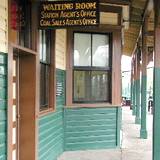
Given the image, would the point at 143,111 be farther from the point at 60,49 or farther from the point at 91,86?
the point at 60,49

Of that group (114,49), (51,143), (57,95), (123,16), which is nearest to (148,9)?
(123,16)

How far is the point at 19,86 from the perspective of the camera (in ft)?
22.2

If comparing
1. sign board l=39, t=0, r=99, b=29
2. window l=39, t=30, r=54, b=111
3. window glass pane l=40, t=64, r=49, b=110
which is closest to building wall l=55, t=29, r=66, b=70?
window l=39, t=30, r=54, b=111

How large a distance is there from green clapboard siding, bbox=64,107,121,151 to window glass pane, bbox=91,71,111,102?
0.33 metres

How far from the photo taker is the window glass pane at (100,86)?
10.5 metres

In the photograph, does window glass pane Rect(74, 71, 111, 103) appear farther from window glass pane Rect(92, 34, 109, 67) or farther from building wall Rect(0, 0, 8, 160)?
building wall Rect(0, 0, 8, 160)

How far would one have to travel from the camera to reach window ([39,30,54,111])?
7.88m

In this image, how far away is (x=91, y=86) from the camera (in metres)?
10.5

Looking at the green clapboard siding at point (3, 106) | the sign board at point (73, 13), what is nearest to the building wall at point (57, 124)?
the sign board at point (73, 13)

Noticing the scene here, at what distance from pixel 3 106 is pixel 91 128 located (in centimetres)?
540

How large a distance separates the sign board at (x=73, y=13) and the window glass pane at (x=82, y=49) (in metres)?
3.99

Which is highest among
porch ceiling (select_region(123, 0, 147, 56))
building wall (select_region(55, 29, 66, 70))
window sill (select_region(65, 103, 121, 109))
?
porch ceiling (select_region(123, 0, 147, 56))

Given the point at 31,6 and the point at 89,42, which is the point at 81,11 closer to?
the point at 31,6

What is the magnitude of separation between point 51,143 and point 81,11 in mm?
3167
